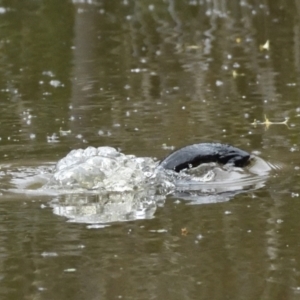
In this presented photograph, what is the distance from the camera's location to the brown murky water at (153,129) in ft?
16.0

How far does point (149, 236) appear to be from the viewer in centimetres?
554

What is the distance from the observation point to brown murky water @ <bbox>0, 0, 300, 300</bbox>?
4.87m

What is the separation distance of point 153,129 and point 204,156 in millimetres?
1542

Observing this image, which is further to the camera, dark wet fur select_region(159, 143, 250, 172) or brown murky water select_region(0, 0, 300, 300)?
dark wet fur select_region(159, 143, 250, 172)

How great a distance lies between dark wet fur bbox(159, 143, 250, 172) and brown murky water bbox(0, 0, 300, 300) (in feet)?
1.08

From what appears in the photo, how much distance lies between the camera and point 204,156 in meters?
7.26

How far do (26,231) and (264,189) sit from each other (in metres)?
1.88

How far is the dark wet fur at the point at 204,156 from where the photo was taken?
712 centimetres

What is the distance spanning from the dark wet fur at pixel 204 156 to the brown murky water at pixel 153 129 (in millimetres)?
328

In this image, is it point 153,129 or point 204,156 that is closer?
point 204,156

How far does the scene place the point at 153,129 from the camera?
8.73 metres

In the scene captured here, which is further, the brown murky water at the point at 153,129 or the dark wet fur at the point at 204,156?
the dark wet fur at the point at 204,156

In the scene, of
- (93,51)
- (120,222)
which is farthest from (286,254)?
(93,51)

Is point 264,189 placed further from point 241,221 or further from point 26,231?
point 26,231
